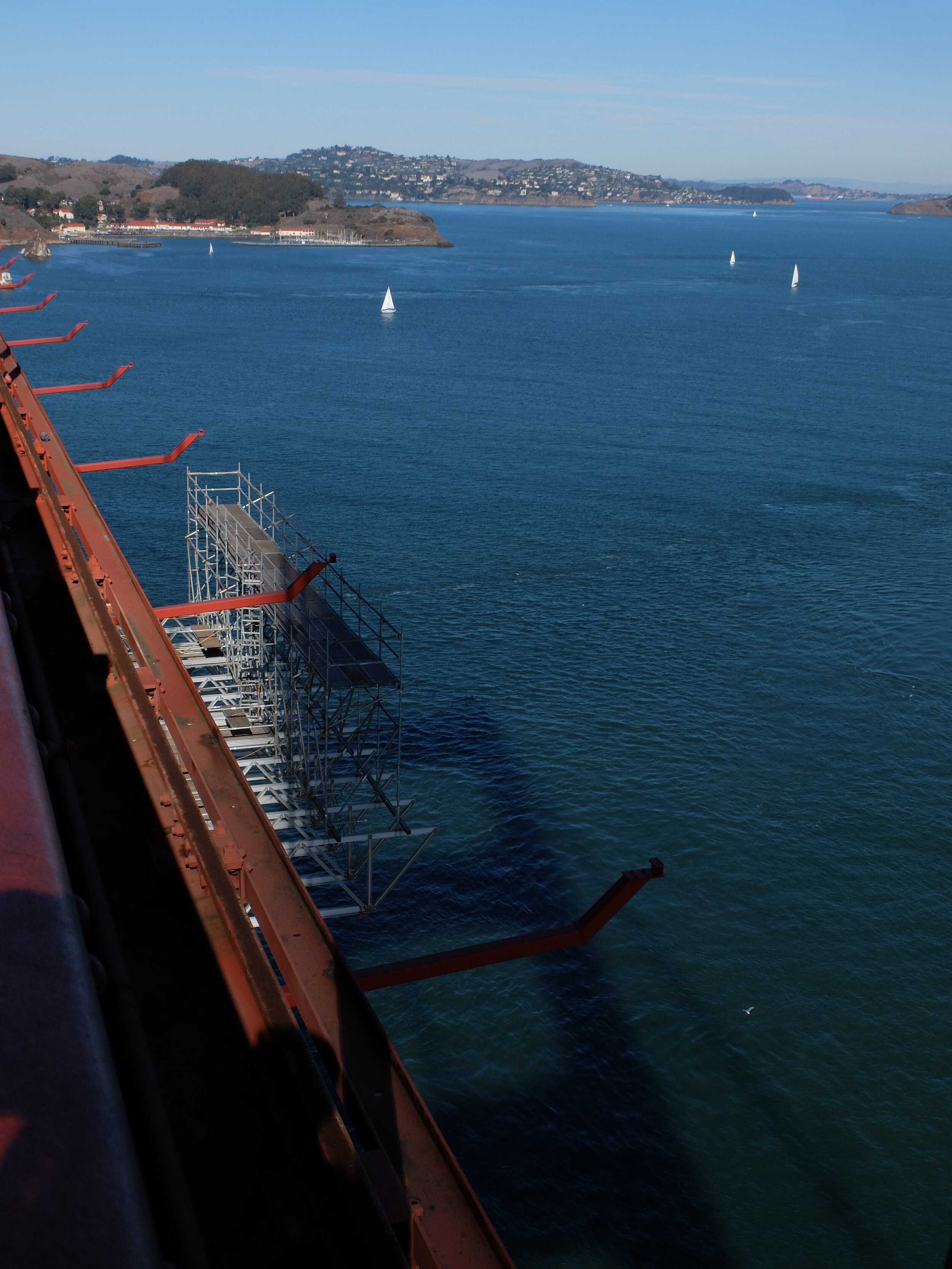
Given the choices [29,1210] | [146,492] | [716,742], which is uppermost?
[29,1210]

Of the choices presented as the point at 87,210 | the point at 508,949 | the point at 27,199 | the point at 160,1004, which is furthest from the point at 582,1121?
the point at 87,210

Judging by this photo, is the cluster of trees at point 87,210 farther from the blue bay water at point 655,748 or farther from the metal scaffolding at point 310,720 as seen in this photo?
the metal scaffolding at point 310,720

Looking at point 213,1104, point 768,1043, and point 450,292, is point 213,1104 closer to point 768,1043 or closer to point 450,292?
point 768,1043

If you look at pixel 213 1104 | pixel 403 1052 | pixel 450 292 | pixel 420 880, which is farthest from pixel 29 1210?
pixel 450 292

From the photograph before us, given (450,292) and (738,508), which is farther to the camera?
(450,292)

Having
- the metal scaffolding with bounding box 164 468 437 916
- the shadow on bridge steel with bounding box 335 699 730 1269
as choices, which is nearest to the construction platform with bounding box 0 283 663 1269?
the shadow on bridge steel with bounding box 335 699 730 1269

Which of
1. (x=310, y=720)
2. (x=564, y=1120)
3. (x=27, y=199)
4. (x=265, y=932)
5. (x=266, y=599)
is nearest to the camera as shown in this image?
(x=265, y=932)

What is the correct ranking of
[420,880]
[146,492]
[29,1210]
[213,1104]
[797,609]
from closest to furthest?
[29,1210]
[213,1104]
[420,880]
[797,609]
[146,492]

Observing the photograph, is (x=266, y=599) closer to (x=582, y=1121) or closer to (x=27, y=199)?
(x=582, y=1121)
